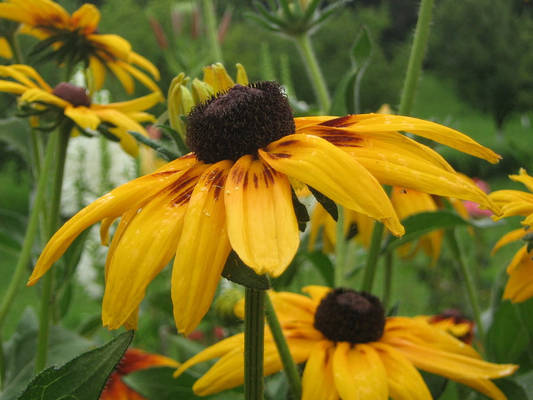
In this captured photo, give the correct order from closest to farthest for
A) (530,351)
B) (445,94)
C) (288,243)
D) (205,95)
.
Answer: (288,243)
(205,95)
(530,351)
(445,94)

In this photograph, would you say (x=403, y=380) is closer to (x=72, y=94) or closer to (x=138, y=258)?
(x=138, y=258)

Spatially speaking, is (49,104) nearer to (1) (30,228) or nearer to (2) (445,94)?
(1) (30,228)

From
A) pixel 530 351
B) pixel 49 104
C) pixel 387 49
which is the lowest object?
pixel 530 351

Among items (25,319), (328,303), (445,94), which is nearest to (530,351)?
(328,303)

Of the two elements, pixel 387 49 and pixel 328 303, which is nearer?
pixel 328 303

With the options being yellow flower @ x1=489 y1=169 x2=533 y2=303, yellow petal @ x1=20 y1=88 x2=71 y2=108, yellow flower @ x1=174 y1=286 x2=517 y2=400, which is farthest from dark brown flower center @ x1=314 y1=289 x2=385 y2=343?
yellow petal @ x1=20 y1=88 x2=71 y2=108

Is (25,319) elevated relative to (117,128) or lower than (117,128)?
lower

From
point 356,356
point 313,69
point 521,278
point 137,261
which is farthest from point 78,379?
point 313,69

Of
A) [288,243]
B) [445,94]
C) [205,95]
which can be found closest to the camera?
[288,243]
